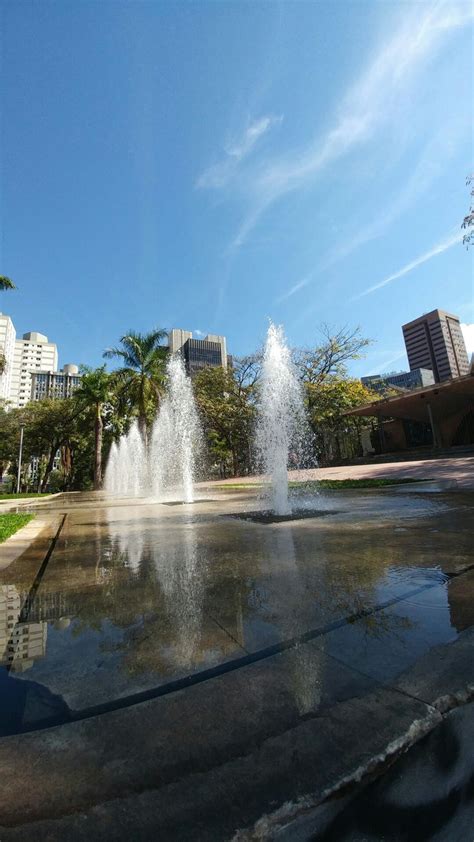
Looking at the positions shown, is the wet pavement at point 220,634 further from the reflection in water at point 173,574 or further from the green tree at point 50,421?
the green tree at point 50,421

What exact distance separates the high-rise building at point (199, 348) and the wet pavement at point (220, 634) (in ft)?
238

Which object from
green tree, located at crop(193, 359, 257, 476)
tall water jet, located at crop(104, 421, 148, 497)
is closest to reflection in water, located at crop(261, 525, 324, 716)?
tall water jet, located at crop(104, 421, 148, 497)

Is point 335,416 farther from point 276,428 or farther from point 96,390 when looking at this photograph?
point 276,428

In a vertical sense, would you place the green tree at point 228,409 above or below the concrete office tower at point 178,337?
below

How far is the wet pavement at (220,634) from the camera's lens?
58.6 inches

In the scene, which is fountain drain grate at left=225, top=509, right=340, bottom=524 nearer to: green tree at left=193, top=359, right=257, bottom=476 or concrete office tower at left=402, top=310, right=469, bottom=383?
green tree at left=193, top=359, right=257, bottom=476

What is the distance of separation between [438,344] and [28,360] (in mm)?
113171

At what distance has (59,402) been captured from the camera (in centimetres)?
4031

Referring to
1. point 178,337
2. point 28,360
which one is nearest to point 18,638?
point 178,337

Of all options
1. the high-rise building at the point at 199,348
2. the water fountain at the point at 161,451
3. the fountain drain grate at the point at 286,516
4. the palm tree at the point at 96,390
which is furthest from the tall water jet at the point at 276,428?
the high-rise building at the point at 199,348

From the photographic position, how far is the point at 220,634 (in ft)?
7.20

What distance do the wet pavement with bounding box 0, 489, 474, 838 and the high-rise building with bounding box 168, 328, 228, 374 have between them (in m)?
72.5

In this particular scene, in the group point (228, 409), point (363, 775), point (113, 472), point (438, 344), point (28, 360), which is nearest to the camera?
point (363, 775)

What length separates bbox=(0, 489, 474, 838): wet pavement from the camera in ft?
4.88
